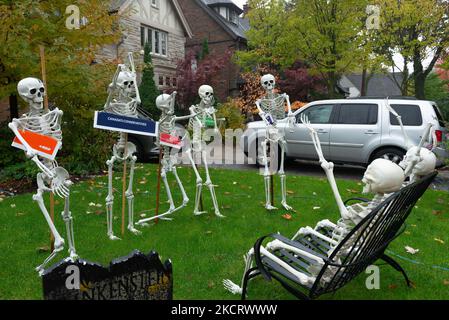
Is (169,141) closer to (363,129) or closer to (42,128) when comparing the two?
(42,128)

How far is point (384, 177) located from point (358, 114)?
718 centimetres

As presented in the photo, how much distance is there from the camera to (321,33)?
1566 centimetres

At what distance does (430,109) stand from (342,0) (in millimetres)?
8138

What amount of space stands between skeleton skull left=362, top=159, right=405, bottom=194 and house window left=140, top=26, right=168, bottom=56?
21072 mm

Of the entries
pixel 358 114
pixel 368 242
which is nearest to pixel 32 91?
pixel 368 242

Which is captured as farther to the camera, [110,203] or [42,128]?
[110,203]

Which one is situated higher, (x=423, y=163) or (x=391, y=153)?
(x=423, y=163)

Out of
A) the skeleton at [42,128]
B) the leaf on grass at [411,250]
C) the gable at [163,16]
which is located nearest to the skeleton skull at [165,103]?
the skeleton at [42,128]

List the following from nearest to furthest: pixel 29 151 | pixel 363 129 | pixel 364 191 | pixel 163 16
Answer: pixel 364 191
pixel 29 151
pixel 363 129
pixel 163 16

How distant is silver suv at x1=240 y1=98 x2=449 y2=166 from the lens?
8695 mm

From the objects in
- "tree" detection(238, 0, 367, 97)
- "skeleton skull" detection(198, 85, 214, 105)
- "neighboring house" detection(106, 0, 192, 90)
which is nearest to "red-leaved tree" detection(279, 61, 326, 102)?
"tree" detection(238, 0, 367, 97)

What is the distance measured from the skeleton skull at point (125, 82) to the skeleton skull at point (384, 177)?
10.1 feet

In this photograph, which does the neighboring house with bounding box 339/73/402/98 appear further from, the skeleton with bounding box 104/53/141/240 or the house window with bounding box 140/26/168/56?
the skeleton with bounding box 104/53/141/240

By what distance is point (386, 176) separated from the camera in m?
2.79
